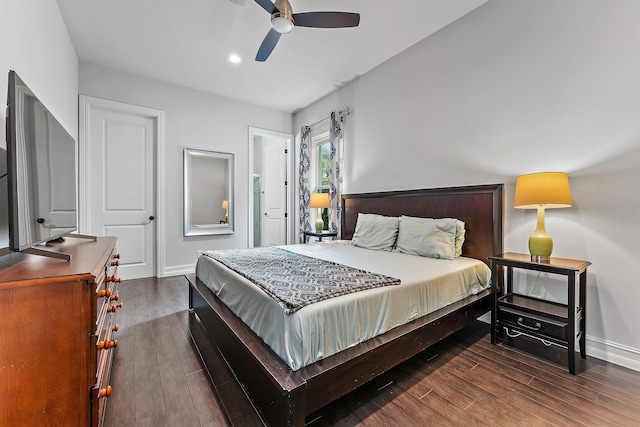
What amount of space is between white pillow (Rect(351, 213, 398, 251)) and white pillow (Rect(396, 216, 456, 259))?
100 mm

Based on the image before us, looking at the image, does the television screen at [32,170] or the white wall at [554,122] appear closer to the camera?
the television screen at [32,170]

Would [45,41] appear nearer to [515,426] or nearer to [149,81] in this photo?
[149,81]

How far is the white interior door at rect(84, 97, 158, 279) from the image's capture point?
3688 mm

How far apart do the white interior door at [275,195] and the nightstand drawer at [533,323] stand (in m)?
3.84

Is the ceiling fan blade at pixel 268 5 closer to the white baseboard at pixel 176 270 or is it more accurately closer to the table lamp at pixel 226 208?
the table lamp at pixel 226 208

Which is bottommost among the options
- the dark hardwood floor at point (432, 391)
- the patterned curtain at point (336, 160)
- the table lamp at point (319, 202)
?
the dark hardwood floor at point (432, 391)

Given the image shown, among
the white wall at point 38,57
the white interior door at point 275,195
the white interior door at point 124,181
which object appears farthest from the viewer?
the white interior door at point 275,195

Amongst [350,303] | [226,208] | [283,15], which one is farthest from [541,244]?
[226,208]

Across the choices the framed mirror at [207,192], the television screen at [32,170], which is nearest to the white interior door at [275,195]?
the framed mirror at [207,192]

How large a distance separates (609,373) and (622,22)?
2.36 meters

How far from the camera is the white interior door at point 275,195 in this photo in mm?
5367

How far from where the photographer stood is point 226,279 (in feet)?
6.56

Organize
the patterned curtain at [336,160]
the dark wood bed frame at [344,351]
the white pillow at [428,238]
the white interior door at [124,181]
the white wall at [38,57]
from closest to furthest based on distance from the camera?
the dark wood bed frame at [344,351] < the white wall at [38,57] < the white pillow at [428,238] < the white interior door at [124,181] < the patterned curtain at [336,160]

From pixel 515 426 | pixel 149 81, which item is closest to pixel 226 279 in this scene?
pixel 515 426
